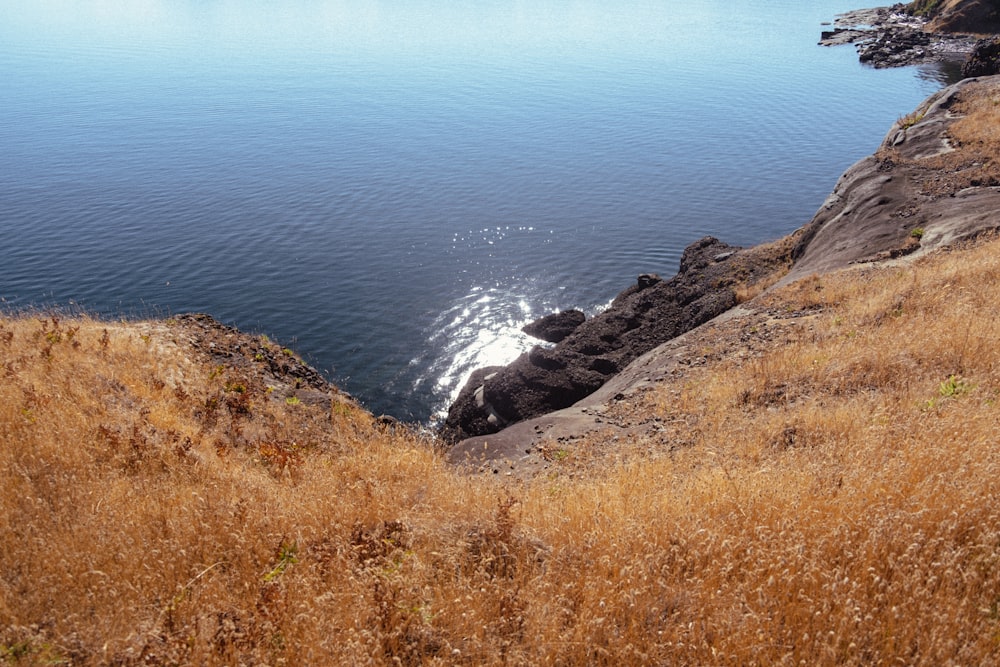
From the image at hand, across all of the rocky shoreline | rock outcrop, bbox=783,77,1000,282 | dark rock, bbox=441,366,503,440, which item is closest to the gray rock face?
dark rock, bbox=441,366,503,440

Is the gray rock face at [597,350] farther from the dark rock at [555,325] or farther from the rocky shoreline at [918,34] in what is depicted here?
the rocky shoreline at [918,34]

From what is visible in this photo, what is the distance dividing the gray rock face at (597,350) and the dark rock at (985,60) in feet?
93.2

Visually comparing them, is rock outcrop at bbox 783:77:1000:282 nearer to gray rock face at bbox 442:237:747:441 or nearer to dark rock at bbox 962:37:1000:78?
gray rock face at bbox 442:237:747:441

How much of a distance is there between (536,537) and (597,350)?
61.5ft

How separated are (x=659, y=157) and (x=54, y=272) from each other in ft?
140

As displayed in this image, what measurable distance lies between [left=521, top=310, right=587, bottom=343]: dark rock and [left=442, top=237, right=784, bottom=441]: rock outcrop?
40.6 inches

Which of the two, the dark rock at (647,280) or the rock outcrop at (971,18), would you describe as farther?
the rock outcrop at (971,18)

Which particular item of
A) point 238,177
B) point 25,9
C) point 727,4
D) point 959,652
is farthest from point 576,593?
point 25,9

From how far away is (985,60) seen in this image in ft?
144

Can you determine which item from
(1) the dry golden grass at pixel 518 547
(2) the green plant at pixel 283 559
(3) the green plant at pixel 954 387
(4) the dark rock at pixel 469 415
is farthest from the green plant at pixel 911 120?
(2) the green plant at pixel 283 559

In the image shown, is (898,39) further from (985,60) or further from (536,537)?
(536,537)

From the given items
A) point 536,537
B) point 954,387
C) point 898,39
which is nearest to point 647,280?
point 954,387

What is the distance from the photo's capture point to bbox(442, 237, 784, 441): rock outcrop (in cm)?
2153

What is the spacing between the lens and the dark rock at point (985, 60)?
43.0m
